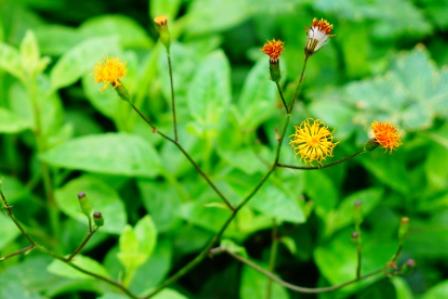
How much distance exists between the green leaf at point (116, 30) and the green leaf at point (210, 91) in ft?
1.24

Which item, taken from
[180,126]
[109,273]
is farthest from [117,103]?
[109,273]

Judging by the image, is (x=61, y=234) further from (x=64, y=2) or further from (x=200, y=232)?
(x=64, y=2)

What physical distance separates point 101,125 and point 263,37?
0.57 m

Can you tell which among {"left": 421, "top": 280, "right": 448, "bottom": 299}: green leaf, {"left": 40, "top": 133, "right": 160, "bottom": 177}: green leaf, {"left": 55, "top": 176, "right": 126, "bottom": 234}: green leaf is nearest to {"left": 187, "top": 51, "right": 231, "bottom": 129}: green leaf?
{"left": 40, "top": 133, "right": 160, "bottom": 177}: green leaf

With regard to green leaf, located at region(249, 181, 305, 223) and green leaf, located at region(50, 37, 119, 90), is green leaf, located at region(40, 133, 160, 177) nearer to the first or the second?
green leaf, located at region(50, 37, 119, 90)

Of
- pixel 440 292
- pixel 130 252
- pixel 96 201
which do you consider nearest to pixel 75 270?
→ pixel 130 252

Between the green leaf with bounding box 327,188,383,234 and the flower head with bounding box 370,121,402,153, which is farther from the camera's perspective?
the green leaf with bounding box 327,188,383,234

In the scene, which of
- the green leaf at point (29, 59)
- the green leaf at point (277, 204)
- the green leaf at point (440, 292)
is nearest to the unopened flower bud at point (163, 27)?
the green leaf at point (277, 204)

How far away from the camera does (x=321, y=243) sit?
1.36m

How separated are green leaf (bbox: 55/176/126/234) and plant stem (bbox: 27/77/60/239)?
0.06 m

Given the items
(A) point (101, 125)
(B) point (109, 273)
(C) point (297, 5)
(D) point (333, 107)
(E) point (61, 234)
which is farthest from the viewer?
(C) point (297, 5)

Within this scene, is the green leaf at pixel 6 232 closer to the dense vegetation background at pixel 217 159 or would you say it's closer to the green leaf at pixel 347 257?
the dense vegetation background at pixel 217 159

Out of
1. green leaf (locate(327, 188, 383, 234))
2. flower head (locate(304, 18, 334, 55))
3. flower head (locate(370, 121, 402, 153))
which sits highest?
flower head (locate(304, 18, 334, 55))

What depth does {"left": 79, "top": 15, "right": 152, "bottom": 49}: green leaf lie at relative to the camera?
1.62 meters
